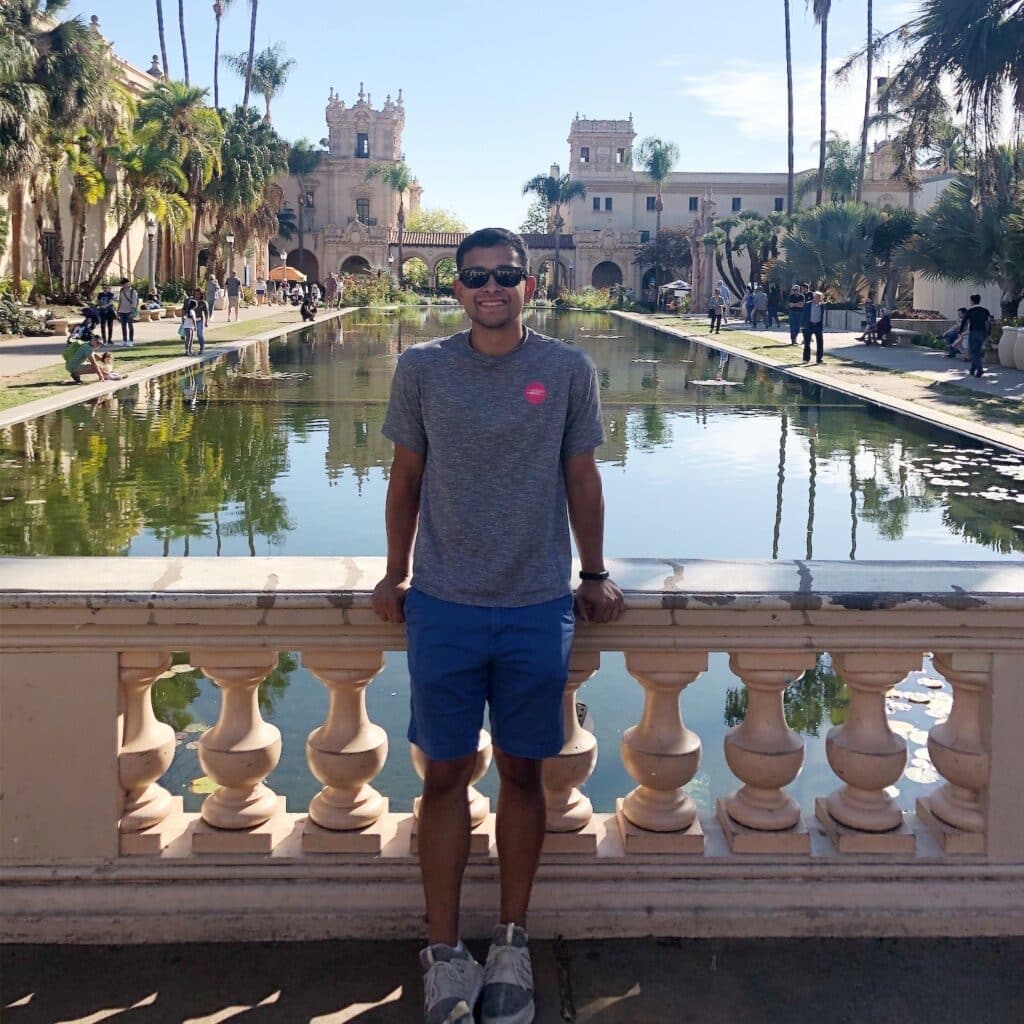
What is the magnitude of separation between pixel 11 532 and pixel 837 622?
8127mm

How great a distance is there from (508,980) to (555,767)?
0.57 meters

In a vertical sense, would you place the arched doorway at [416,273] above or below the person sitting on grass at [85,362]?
above

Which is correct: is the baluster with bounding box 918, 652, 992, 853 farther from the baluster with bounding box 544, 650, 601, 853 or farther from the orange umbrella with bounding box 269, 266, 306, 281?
the orange umbrella with bounding box 269, 266, 306, 281

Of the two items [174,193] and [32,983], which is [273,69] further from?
[32,983]

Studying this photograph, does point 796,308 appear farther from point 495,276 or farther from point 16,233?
point 495,276

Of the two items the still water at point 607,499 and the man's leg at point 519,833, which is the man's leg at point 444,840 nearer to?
the man's leg at point 519,833

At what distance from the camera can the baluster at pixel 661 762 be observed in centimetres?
319

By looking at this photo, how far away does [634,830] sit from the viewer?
328 cm

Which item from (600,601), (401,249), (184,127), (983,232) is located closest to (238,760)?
(600,601)

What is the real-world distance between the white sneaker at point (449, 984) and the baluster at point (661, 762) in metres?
0.57

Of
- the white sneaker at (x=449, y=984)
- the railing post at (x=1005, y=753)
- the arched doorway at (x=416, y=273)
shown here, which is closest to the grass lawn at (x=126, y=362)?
the white sneaker at (x=449, y=984)

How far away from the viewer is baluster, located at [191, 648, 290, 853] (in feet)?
10.3

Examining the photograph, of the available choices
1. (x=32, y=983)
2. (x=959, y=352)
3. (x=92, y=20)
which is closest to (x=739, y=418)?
(x=959, y=352)

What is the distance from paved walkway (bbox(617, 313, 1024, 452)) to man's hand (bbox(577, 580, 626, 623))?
13483 millimetres
